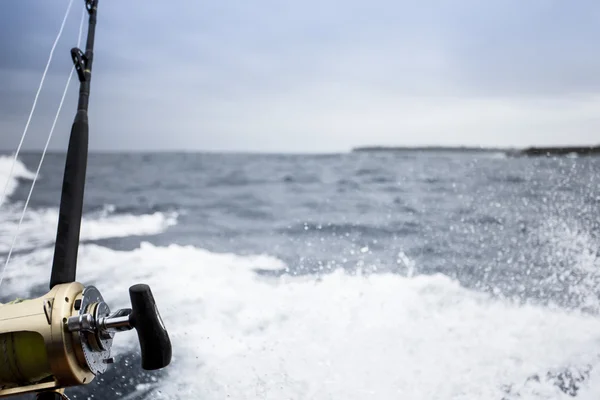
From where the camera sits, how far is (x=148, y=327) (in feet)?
2.72

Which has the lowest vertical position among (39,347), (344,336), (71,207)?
(344,336)

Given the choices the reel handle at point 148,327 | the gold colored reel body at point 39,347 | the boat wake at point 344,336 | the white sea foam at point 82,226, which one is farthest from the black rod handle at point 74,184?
the white sea foam at point 82,226

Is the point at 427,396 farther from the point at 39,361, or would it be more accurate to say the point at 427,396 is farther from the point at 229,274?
the point at 229,274

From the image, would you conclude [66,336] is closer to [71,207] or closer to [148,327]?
[148,327]

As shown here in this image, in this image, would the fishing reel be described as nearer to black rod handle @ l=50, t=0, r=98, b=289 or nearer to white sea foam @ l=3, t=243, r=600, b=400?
black rod handle @ l=50, t=0, r=98, b=289

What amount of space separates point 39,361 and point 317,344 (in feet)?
4.61

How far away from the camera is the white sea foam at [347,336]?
5.84 feet

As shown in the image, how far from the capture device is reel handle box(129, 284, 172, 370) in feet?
2.70

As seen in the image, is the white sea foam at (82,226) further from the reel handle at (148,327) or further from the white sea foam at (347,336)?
the reel handle at (148,327)

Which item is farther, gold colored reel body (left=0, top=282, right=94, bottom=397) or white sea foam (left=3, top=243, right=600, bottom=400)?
white sea foam (left=3, top=243, right=600, bottom=400)

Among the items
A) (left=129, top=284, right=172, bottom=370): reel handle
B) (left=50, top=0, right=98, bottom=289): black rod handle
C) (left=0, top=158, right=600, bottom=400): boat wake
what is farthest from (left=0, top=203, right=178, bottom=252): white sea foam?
(left=129, top=284, right=172, bottom=370): reel handle

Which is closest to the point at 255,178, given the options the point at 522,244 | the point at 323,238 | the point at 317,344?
the point at 323,238

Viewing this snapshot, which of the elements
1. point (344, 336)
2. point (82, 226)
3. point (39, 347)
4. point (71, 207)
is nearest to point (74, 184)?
point (71, 207)

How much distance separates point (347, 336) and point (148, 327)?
4.93 ft
